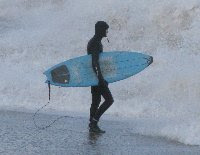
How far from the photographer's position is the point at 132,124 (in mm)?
10977

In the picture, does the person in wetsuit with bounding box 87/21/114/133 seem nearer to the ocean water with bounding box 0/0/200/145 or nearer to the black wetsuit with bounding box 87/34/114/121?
the black wetsuit with bounding box 87/34/114/121

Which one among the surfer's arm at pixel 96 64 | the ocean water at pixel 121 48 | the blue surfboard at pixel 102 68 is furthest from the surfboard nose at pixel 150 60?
the surfer's arm at pixel 96 64

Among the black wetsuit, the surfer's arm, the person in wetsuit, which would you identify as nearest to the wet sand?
the person in wetsuit

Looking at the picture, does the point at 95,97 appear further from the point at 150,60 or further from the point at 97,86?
the point at 150,60

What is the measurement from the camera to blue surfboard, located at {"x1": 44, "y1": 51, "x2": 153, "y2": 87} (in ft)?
33.8

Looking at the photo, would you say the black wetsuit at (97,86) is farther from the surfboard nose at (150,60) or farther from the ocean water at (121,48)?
the surfboard nose at (150,60)

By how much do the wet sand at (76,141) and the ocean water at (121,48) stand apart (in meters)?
0.36

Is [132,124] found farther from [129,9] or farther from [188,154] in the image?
[129,9]

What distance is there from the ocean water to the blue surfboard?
91 centimetres

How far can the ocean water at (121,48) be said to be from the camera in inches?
497

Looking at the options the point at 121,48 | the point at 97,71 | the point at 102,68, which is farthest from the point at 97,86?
the point at 121,48

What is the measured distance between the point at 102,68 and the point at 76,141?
1.77 metres

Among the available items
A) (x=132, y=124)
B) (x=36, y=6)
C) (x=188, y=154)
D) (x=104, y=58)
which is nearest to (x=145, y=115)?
(x=132, y=124)

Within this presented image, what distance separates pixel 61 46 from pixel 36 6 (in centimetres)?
567
